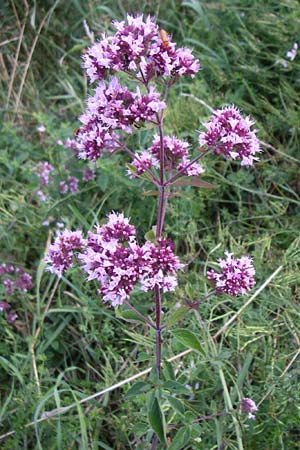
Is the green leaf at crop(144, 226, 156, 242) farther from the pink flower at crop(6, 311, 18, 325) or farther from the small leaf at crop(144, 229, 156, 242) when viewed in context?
the pink flower at crop(6, 311, 18, 325)

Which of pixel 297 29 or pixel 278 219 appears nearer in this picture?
pixel 278 219

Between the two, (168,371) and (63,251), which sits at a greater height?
(63,251)

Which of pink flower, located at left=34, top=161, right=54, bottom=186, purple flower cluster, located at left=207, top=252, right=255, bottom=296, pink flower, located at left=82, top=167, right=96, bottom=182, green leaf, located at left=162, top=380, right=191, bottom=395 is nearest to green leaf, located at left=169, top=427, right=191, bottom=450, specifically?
green leaf, located at left=162, top=380, right=191, bottom=395

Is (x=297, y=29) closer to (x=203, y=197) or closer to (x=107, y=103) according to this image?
(x=203, y=197)

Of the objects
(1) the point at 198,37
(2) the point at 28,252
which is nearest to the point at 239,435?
(2) the point at 28,252

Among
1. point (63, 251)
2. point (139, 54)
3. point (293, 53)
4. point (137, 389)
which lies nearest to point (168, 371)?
point (137, 389)

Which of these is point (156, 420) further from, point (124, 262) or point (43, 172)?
point (43, 172)
